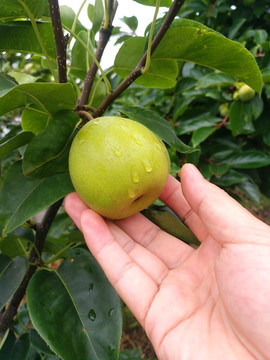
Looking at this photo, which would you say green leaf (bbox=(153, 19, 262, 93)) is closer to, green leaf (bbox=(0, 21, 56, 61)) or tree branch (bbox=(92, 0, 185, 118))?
tree branch (bbox=(92, 0, 185, 118))

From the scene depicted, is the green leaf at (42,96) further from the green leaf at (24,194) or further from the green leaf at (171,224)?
the green leaf at (171,224)

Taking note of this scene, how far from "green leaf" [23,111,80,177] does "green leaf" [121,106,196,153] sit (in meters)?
0.18

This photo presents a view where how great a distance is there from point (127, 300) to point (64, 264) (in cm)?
29

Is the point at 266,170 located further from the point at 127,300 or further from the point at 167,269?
the point at 127,300

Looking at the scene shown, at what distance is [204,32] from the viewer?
834mm

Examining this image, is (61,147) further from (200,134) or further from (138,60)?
(200,134)

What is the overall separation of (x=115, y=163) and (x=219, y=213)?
1.15 feet

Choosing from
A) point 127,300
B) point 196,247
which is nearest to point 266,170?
point 196,247

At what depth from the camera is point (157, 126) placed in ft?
3.22

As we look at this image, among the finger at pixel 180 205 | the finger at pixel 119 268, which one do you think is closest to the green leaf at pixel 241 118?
the finger at pixel 180 205

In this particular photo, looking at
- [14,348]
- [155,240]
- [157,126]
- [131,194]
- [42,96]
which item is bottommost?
[14,348]

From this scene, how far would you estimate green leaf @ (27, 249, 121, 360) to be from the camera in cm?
92

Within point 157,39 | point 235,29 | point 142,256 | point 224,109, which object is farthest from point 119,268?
point 235,29

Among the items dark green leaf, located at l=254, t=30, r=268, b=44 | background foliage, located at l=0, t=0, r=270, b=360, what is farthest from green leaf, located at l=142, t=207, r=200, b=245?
dark green leaf, located at l=254, t=30, r=268, b=44
